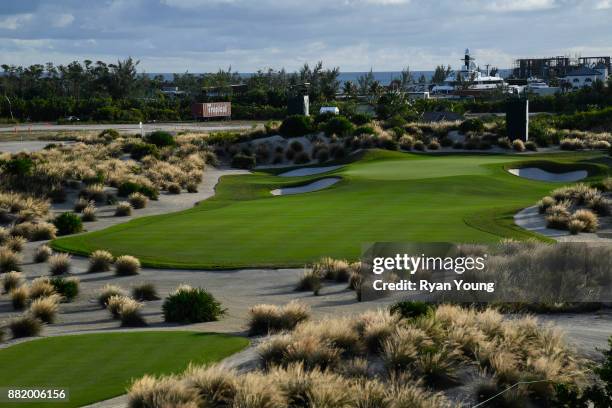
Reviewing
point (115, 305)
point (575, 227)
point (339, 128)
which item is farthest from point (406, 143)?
point (115, 305)

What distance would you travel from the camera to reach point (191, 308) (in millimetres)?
18203

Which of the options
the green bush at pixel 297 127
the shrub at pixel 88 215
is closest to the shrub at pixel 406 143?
the green bush at pixel 297 127

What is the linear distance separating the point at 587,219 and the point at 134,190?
20284mm

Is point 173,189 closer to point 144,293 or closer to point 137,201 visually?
point 137,201

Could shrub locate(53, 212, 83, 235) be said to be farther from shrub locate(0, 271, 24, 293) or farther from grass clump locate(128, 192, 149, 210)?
shrub locate(0, 271, 24, 293)

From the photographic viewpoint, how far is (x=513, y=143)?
5469cm

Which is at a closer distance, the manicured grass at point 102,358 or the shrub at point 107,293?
the manicured grass at point 102,358

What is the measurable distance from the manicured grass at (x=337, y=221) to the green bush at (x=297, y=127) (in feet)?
49.0

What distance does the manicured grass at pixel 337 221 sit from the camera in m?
24.9

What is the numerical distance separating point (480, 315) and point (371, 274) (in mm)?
7240

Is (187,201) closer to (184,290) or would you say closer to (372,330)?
(184,290)

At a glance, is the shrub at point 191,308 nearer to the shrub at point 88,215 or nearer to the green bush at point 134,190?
the shrub at point 88,215

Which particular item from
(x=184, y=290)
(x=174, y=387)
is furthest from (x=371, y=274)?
(x=174, y=387)

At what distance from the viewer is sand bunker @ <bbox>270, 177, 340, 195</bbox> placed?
42.7m
